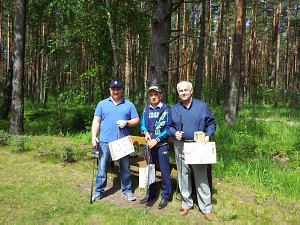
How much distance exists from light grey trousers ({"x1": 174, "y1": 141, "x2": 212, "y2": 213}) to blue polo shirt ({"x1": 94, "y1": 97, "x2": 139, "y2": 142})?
3.36 ft

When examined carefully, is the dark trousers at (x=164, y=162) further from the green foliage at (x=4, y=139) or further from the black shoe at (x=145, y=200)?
the green foliage at (x=4, y=139)

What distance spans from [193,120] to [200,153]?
0.52 meters

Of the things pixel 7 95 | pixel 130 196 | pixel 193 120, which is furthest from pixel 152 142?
pixel 7 95

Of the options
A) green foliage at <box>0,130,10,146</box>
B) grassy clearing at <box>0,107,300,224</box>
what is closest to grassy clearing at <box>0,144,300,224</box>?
grassy clearing at <box>0,107,300,224</box>

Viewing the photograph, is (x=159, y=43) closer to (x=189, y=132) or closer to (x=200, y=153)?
(x=189, y=132)

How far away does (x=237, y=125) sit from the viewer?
13344mm

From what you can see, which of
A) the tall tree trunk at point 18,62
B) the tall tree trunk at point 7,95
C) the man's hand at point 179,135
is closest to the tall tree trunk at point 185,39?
the tall tree trunk at point 7,95

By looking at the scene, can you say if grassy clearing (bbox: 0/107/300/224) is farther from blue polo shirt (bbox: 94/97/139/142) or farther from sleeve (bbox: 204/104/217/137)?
sleeve (bbox: 204/104/217/137)

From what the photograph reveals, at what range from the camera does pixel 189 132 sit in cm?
561

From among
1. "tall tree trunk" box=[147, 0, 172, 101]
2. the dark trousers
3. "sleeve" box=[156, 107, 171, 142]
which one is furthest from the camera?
"tall tree trunk" box=[147, 0, 172, 101]

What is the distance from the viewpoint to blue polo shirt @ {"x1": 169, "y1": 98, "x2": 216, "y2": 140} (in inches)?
219

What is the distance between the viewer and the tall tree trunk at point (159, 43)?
27.0 ft

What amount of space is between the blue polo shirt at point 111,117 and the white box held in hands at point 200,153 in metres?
1.32

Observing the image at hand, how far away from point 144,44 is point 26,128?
7.60m
